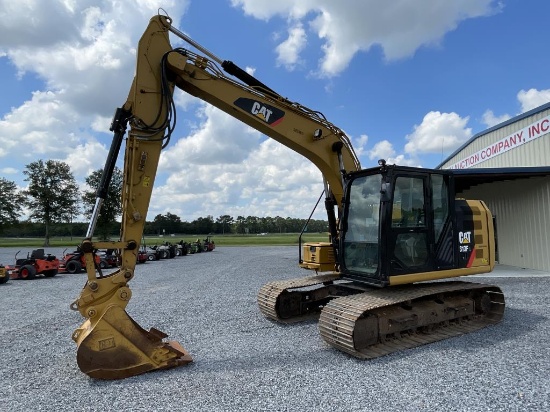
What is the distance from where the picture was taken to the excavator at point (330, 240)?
5.43 meters

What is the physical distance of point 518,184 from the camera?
1611 centimetres

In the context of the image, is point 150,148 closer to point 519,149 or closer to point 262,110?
A: point 262,110

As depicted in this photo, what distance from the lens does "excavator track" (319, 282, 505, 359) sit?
607cm

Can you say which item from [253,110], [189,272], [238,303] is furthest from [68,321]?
[189,272]

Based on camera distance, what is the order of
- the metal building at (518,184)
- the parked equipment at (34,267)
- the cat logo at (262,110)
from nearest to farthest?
the cat logo at (262,110)
the metal building at (518,184)
the parked equipment at (34,267)

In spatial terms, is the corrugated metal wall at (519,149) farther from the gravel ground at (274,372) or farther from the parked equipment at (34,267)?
the parked equipment at (34,267)

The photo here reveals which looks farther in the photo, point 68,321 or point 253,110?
point 68,321

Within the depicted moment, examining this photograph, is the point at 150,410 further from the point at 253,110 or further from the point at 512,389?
the point at 253,110

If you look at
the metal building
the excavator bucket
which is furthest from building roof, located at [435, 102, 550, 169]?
the excavator bucket

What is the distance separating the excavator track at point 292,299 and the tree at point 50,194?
54.5m

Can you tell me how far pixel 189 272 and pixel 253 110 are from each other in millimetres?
12082

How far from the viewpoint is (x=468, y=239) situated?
7660 millimetres

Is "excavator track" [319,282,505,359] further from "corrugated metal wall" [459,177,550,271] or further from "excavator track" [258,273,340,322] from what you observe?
"corrugated metal wall" [459,177,550,271]

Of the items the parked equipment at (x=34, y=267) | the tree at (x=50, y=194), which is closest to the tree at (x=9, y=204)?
the tree at (x=50, y=194)
